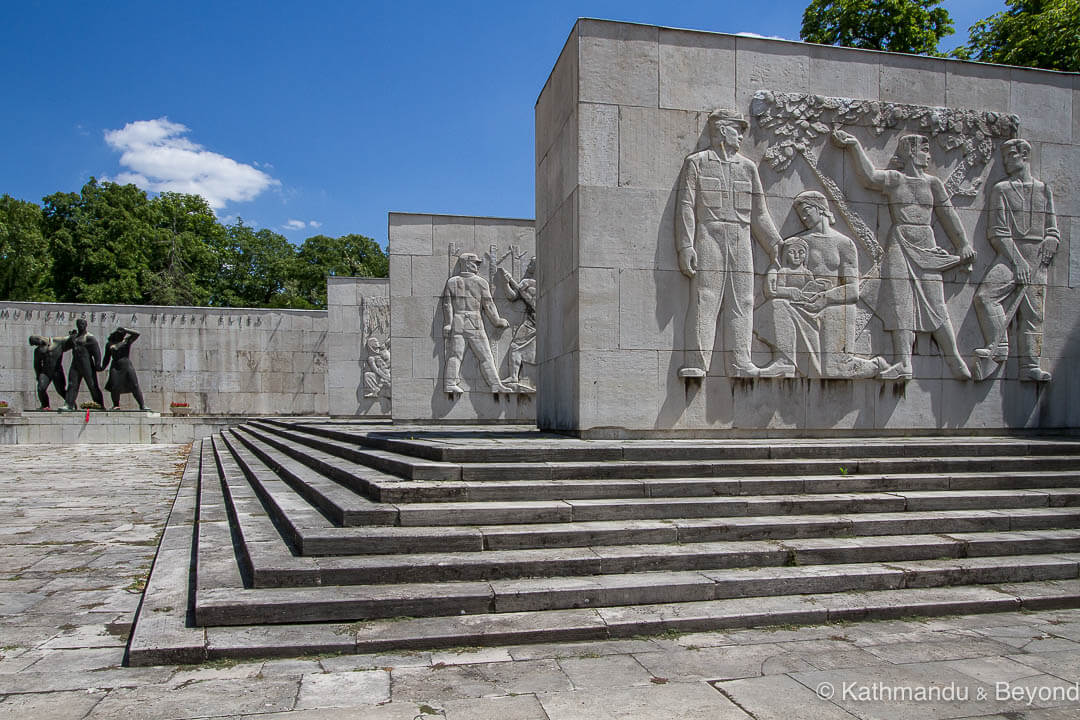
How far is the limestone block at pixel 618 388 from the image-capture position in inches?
340

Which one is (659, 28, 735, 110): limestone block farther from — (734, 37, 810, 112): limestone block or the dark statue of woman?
the dark statue of woman

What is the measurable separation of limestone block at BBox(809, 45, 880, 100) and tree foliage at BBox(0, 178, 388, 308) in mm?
37918

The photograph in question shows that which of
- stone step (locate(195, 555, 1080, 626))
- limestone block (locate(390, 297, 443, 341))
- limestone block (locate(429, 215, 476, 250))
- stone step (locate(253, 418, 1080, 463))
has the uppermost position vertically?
limestone block (locate(429, 215, 476, 250))

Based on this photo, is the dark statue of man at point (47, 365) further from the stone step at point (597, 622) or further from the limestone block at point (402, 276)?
the stone step at point (597, 622)

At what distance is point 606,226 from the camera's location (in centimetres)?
877

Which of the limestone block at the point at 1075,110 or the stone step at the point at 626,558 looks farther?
the limestone block at the point at 1075,110

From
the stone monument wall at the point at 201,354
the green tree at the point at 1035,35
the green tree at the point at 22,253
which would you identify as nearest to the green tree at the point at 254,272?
the green tree at the point at 22,253

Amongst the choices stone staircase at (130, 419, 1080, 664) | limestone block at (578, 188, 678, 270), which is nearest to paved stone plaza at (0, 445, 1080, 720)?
stone staircase at (130, 419, 1080, 664)

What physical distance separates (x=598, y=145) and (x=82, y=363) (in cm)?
2209

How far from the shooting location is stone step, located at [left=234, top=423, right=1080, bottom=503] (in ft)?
19.8

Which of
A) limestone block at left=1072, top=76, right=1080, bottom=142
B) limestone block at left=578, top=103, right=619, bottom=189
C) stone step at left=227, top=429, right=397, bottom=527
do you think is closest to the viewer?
stone step at left=227, top=429, right=397, bottom=527

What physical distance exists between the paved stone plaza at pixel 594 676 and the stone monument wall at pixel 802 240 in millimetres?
4335

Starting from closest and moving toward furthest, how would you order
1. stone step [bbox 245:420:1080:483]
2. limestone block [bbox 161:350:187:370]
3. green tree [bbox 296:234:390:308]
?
1. stone step [bbox 245:420:1080:483]
2. limestone block [bbox 161:350:187:370]
3. green tree [bbox 296:234:390:308]

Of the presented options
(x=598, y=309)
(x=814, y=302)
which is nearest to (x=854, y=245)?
(x=814, y=302)
